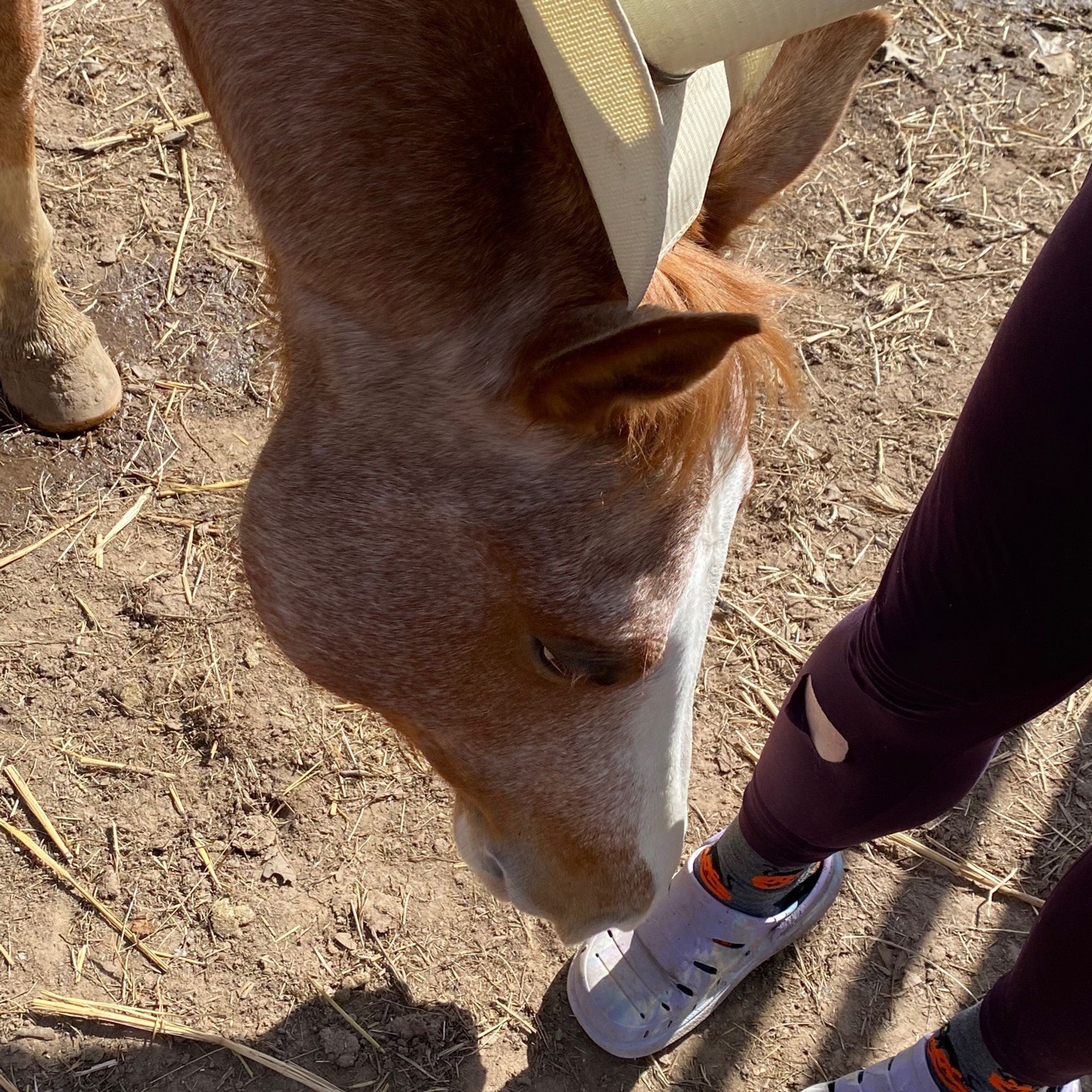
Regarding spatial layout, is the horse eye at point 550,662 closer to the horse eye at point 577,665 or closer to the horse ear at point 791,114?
the horse eye at point 577,665

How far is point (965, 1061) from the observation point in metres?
1.83

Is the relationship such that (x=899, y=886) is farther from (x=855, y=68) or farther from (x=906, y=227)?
(x=906, y=227)

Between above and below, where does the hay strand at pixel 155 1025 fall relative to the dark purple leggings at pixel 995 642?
below

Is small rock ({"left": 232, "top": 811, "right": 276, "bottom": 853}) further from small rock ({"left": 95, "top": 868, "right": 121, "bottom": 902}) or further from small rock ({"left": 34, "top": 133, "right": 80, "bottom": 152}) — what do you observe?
small rock ({"left": 34, "top": 133, "right": 80, "bottom": 152})

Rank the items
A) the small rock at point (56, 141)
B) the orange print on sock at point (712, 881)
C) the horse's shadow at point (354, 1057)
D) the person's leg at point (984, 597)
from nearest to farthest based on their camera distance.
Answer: the person's leg at point (984, 597), the horse's shadow at point (354, 1057), the orange print on sock at point (712, 881), the small rock at point (56, 141)

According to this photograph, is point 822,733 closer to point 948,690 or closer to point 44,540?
point 948,690

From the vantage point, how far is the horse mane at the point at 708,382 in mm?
1317

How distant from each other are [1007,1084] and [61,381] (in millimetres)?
2552

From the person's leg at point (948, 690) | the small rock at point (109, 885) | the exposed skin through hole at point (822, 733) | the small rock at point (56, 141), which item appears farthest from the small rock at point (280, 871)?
the small rock at point (56, 141)

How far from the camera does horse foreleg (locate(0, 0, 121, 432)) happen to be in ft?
8.05

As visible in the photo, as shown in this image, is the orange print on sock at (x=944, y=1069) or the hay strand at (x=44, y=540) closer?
the orange print on sock at (x=944, y=1069)

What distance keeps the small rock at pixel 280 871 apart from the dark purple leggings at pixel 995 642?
1.10m

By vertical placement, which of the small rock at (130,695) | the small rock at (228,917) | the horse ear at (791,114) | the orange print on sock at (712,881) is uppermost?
the horse ear at (791,114)

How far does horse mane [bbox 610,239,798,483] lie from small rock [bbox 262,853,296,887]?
145 cm
